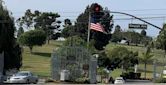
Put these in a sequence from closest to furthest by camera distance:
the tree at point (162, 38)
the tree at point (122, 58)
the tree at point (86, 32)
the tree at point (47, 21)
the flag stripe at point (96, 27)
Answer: the flag stripe at point (96, 27) < the tree at point (162, 38) < the tree at point (122, 58) < the tree at point (86, 32) < the tree at point (47, 21)

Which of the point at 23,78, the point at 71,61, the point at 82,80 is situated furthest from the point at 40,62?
the point at 23,78

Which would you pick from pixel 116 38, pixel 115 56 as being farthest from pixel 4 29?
pixel 116 38

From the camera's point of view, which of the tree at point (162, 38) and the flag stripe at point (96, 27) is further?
the tree at point (162, 38)

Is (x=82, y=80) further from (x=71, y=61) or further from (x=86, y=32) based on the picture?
(x=86, y=32)

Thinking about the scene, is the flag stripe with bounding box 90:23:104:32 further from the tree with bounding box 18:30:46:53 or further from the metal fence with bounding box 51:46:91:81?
the tree with bounding box 18:30:46:53

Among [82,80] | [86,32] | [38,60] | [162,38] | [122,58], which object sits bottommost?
[38,60]

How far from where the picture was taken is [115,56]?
101438 millimetres

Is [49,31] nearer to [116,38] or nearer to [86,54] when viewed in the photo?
[116,38]

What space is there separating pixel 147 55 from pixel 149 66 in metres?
21.7

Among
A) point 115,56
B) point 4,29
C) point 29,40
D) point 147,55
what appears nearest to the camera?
point 4,29

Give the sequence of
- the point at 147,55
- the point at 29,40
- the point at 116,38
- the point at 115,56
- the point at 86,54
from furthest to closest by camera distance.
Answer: the point at 116,38, the point at 29,40, the point at 147,55, the point at 115,56, the point at 86,54

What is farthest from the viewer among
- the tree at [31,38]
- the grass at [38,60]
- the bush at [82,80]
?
the tree at [31,38]

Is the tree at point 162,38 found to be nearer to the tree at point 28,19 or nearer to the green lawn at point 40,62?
the green lawn at point 40,62

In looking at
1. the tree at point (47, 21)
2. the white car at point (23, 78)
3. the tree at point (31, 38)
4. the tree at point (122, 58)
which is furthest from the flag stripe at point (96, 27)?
the tree at point (47, 21)
